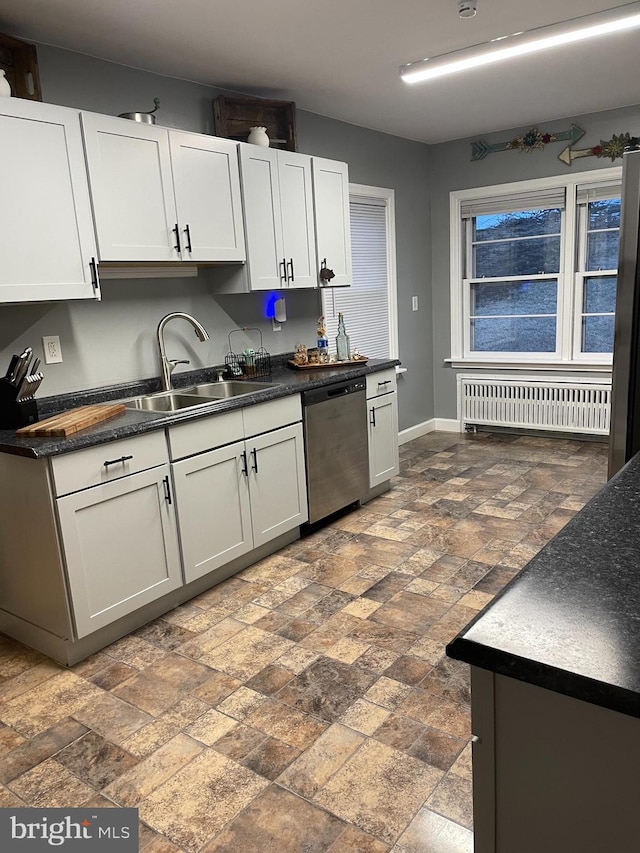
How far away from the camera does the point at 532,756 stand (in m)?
0.89

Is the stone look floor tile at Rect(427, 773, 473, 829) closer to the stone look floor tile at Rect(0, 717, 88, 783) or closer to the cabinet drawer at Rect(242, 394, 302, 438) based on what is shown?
the stone look floor tile at Rect(0, 717, 88, 783)

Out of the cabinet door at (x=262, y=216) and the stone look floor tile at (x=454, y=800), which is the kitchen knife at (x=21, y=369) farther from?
the stone look floor tile at (x=454, y=800)

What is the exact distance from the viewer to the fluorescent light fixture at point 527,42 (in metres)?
2.87

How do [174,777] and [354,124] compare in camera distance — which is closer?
[174,777]

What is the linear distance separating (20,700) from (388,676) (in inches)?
53.6

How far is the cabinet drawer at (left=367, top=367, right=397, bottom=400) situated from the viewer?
4.15 meters

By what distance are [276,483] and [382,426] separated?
→ 3.67ft

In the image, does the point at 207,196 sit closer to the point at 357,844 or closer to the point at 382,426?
the point at 382,426

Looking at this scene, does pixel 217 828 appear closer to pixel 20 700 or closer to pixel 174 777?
pixel 174 777

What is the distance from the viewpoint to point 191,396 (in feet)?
11.5

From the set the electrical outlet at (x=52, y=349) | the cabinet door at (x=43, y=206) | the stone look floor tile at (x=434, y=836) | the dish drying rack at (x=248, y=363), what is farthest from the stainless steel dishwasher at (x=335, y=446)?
the stone look floor tile at (x=434, y=836)

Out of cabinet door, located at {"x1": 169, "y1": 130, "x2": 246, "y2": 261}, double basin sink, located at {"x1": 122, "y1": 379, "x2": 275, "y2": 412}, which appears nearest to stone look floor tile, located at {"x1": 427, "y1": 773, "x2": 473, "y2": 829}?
double basin sink, located at {"x1": 122, "y1": 379, "x2": 275, "y2": 412}

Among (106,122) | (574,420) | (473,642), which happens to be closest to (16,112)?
(106,122)

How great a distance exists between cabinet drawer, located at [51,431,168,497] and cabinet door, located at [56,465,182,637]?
0.03 meters
